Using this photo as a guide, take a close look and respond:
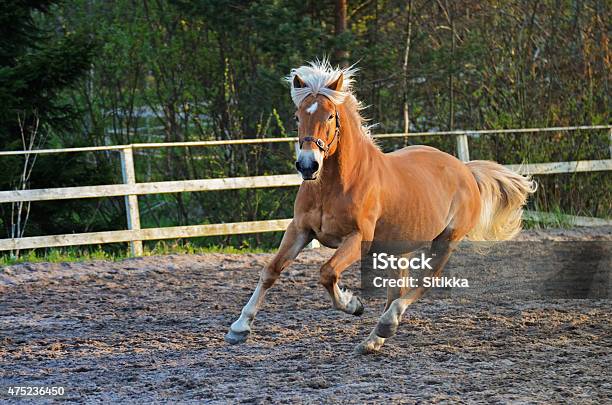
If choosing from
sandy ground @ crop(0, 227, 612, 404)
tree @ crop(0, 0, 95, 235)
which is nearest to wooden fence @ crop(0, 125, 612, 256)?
sandy ground @ crop(0, 227, 612, 404)

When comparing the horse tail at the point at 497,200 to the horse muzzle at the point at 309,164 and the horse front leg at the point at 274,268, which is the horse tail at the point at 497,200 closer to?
the horse front leg at the point at 274,268

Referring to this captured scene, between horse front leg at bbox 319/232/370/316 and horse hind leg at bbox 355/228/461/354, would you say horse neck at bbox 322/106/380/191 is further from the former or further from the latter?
horse hind leg at bbox 355/228/461/354

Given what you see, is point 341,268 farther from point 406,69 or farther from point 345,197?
point 406,69

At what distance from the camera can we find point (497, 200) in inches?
264

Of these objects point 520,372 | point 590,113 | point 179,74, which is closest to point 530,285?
point 520,372

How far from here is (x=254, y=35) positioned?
15.8 metres

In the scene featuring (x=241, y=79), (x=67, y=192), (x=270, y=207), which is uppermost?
(x=241, y=79)

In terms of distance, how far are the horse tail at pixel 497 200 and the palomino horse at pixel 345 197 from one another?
2.43 ft

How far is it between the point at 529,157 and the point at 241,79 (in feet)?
21.4

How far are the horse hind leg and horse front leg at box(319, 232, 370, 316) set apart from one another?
200 mm

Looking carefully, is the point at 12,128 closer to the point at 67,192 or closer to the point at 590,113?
the point at 67,192

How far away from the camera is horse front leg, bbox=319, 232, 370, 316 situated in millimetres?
4895

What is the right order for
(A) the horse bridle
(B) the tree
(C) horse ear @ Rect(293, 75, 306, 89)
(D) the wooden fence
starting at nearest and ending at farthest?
1. (A) the horse bridle
2. (C) horse ear @ Rect(293, 75, 306, 89)
3. (D) the wooden fence
4. (B) the tree

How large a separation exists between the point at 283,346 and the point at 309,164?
1.31 meters
